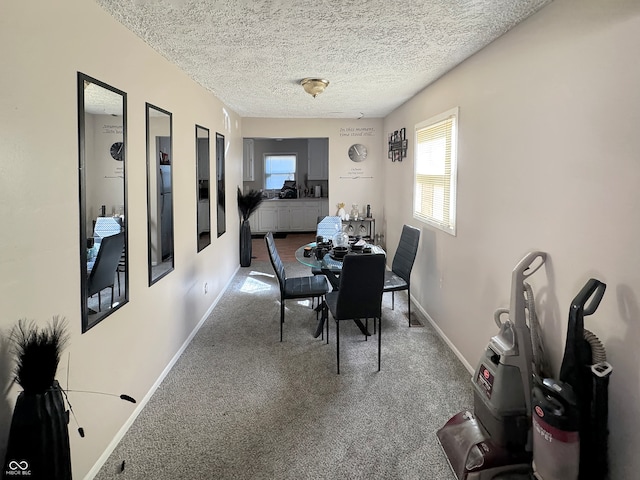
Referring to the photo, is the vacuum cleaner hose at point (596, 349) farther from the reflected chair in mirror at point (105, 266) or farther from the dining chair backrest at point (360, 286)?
the reflected chair in mirror at point (105, 266)

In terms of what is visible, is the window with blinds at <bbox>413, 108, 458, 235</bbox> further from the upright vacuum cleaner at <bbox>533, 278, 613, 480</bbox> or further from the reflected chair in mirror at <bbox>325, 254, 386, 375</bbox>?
the upright vacuum cleaner at <bbox>533, 278, 613, 480</bbox>

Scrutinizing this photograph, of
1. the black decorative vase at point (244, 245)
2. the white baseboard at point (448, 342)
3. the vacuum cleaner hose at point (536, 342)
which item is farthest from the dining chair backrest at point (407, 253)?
the black decorative vase at point (244, 245)

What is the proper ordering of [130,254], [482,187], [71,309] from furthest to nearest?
[482,187], [130,254], [71,309]

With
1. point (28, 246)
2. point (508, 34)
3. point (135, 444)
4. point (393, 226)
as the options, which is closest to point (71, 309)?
point (28, 246)

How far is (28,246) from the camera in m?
1.51

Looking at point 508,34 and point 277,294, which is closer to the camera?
point 508,34

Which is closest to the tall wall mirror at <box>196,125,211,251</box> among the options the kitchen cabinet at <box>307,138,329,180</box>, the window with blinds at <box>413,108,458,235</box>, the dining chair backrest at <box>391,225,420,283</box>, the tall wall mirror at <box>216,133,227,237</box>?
the tall wall mirror at <box>216,133,227,237</box>

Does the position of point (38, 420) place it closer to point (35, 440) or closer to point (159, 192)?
point (35, 440)

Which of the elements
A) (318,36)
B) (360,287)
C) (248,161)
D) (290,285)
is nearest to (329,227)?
(290,285)

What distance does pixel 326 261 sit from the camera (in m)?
3.62

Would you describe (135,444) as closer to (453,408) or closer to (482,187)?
(453,408)

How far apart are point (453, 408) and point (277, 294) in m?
2.90

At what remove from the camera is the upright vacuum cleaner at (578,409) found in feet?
5.07

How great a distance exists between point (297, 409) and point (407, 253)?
201cm
